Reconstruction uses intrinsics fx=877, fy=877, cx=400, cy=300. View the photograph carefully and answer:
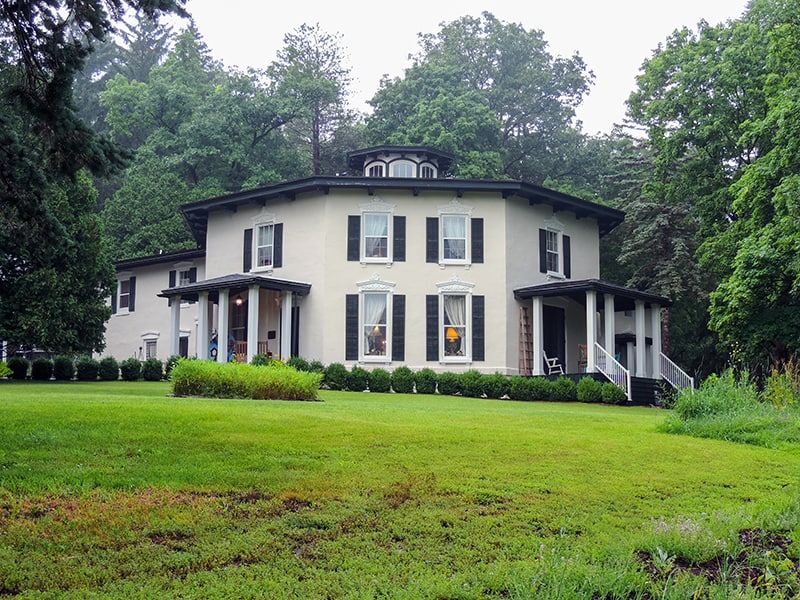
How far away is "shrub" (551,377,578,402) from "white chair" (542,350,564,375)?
317 centimetres

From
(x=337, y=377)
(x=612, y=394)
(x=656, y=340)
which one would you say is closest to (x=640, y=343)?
(x=656, y=340)

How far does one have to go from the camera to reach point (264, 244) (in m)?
28.7

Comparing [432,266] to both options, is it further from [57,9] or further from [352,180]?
[57,9]

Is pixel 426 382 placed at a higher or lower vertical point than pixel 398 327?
lower

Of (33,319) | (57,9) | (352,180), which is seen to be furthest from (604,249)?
(57,9)

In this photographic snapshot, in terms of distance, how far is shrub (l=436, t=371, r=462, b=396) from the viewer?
23.2m

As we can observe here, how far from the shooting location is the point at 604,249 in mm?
36312

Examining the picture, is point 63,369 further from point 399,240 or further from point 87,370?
point 399,240

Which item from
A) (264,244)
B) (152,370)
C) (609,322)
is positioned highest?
(264,244)

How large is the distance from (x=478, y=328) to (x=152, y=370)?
31.8ft

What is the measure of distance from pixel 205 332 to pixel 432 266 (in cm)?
744

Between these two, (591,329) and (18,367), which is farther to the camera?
(591,329)

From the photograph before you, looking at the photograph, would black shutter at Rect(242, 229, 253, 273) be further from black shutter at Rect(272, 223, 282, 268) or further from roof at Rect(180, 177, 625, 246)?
roof at Rect(180, 177, 625, 246)

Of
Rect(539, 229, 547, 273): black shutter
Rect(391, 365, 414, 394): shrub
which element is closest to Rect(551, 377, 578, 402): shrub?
Rect(391, 365, 414, 394): shrub
